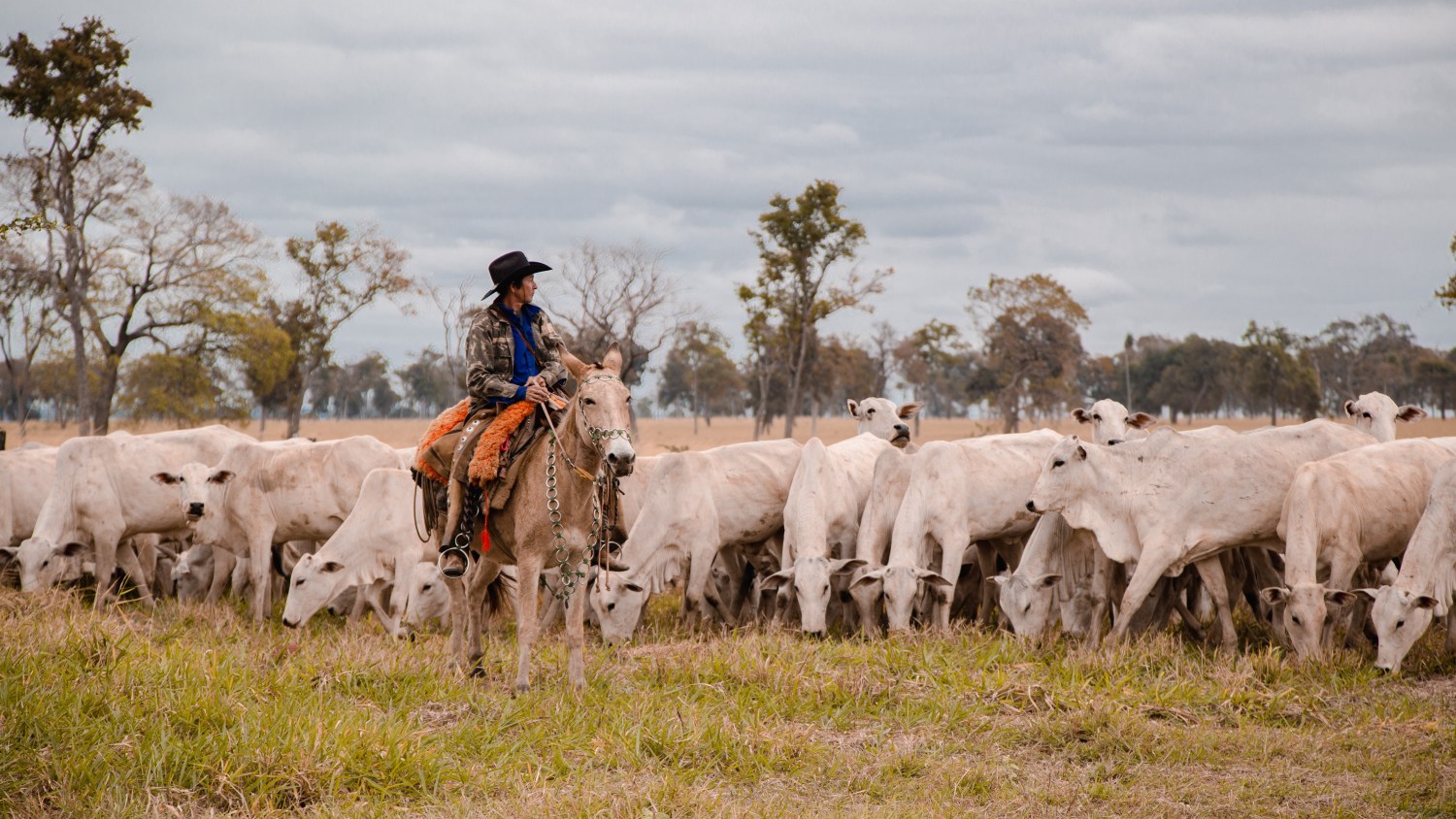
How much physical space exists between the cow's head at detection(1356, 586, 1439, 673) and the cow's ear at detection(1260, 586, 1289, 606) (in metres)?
0.68

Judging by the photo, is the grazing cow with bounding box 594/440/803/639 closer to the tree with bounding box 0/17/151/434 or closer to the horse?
the horse

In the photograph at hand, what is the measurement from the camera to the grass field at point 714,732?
21.1 ft

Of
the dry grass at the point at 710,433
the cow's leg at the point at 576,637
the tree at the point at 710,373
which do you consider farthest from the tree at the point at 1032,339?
the cow's leg at the point at 576,637

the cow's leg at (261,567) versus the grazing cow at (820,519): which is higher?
the grazing cow at (820,519)

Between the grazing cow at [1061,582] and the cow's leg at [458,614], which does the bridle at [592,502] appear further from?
the grazing cow at [1061,582]

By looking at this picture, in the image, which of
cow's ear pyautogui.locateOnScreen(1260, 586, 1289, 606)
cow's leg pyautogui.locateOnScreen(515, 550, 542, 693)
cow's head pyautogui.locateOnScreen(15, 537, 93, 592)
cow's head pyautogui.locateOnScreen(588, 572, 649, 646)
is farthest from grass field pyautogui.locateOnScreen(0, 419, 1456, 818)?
cow's head pyautogui.locateOnScreen(15, 537, 93, 592)

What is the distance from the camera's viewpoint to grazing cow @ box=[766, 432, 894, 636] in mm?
11523

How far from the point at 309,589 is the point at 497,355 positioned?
171 inches

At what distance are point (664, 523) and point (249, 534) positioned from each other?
15.7ft

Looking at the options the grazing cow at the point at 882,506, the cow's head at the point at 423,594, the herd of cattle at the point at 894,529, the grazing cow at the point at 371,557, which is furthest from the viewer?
the grazing cow at the point at 882,506

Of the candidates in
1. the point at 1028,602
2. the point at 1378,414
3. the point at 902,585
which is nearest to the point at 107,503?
the point at 902,585

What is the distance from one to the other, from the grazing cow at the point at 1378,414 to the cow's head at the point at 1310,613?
622 cm

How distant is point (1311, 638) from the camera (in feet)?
31.4

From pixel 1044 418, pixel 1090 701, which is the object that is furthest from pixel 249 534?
pixel 1044 418
